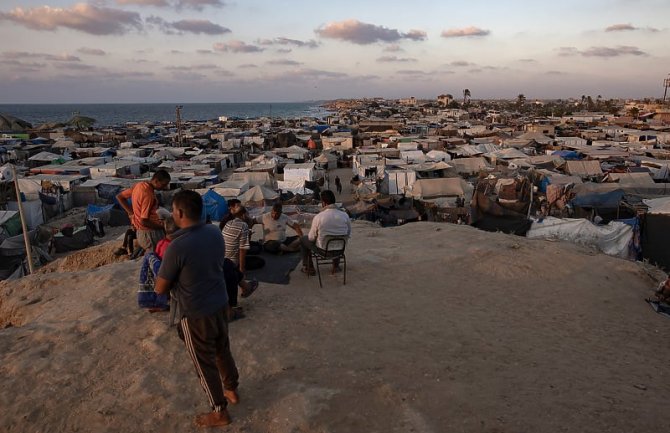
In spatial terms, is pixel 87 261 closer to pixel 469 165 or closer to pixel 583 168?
pixel 469 165

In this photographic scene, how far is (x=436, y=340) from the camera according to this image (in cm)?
493

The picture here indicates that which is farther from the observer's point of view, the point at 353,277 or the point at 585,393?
the point at 353,277

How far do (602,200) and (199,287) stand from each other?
53.9ft

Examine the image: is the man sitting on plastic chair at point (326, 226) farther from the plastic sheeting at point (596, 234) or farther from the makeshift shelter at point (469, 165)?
the makeshift shelter at point (469, 165)

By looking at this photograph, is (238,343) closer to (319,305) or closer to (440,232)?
(319,305)

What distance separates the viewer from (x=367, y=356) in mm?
4492

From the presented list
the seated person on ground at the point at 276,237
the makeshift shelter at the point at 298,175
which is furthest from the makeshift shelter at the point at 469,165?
the seated person on ground at the point at 276,237

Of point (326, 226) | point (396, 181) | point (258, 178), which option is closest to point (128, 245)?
point (326, 226)

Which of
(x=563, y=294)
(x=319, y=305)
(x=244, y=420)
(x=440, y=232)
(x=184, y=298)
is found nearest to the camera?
(x=184, y=298)

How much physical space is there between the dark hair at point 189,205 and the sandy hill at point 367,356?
1622 millimetres

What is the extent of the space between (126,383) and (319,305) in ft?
7.90

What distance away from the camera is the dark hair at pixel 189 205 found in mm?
3117

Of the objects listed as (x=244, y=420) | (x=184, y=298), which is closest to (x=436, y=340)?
(x=244, y=420)

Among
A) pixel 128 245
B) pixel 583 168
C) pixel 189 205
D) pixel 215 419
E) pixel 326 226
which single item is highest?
pixel 189 205
